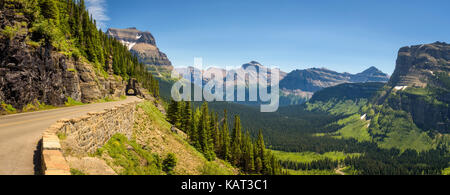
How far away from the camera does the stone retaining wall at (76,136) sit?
8.65 metres

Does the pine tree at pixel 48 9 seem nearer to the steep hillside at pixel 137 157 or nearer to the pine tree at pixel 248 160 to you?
the steep hillside at pixel 137 157

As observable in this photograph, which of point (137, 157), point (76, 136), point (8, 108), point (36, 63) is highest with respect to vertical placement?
point (36, 63)

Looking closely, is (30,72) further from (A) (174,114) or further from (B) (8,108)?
(A) (174,114)

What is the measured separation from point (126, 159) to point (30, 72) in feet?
79.4

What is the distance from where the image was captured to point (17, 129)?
17.2 meters

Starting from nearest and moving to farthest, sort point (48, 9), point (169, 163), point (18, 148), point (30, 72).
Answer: point (18, 148) → point (169, 163) → point (30, 72) → point (48, 9)

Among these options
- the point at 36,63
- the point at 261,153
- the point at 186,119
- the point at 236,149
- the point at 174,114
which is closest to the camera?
the point at 36,63

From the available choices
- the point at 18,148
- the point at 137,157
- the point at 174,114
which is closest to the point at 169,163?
the point at 137,157

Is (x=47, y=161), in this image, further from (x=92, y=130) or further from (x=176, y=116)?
(x=176, y=116)

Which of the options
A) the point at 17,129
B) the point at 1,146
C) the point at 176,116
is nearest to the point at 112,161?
the point at 1,146

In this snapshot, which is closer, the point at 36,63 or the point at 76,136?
the point at 76,136

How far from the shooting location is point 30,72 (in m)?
31.2

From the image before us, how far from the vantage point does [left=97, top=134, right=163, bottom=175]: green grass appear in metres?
17.2
